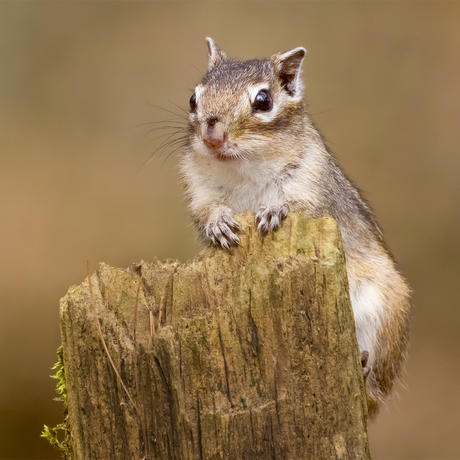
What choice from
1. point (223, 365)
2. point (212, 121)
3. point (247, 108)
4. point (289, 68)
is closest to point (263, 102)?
point (247, 108)

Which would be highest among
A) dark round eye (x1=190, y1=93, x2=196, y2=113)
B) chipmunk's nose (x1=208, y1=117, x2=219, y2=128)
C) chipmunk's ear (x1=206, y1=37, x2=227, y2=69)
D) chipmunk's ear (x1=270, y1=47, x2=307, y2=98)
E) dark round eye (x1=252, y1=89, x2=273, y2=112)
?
chipmunk's ear (x1=206, y1=37, x2=227, y2=69)

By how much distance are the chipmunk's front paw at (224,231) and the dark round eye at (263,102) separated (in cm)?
64

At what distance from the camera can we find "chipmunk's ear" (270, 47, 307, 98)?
3070 mm

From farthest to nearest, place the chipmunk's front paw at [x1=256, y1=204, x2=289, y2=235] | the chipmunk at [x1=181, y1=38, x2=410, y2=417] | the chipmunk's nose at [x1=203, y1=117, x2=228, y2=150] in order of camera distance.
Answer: the chipmunk at [x1=181, y1=38, x2=410, y2=417] → the chipmunk's nose at [x1=203, y1=117, x2=228, y2=150] → the chipmunk's front paw at [x1=256, y1=204, x2=289, y2=235]

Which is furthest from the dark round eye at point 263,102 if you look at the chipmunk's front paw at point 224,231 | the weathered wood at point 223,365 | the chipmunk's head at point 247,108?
the weathered wood at point 223,365

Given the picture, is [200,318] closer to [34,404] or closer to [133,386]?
[133,386]

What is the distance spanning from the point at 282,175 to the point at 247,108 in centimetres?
41

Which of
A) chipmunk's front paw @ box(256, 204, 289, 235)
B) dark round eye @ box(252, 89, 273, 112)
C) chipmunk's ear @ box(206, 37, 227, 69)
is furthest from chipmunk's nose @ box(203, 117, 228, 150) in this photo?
chipmunk's ear @ box(206, 37, 227, 69)

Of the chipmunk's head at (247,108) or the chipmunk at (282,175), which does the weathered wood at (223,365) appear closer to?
the chipmunk at (282,175)

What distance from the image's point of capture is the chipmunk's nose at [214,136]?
2.53 m

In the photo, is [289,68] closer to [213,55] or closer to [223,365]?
[213,55]

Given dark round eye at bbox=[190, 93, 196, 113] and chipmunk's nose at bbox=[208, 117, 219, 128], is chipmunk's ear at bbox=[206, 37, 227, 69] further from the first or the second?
chipmunk's nose at bbox=[208, 117, 219, 128]

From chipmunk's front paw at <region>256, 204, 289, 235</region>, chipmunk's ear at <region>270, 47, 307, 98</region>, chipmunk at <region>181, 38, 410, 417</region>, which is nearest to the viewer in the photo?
chipmunk's front paw at <region>256, 204, 289, 235</region>

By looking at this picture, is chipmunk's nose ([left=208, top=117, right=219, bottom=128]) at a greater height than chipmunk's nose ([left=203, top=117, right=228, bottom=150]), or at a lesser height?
greater
